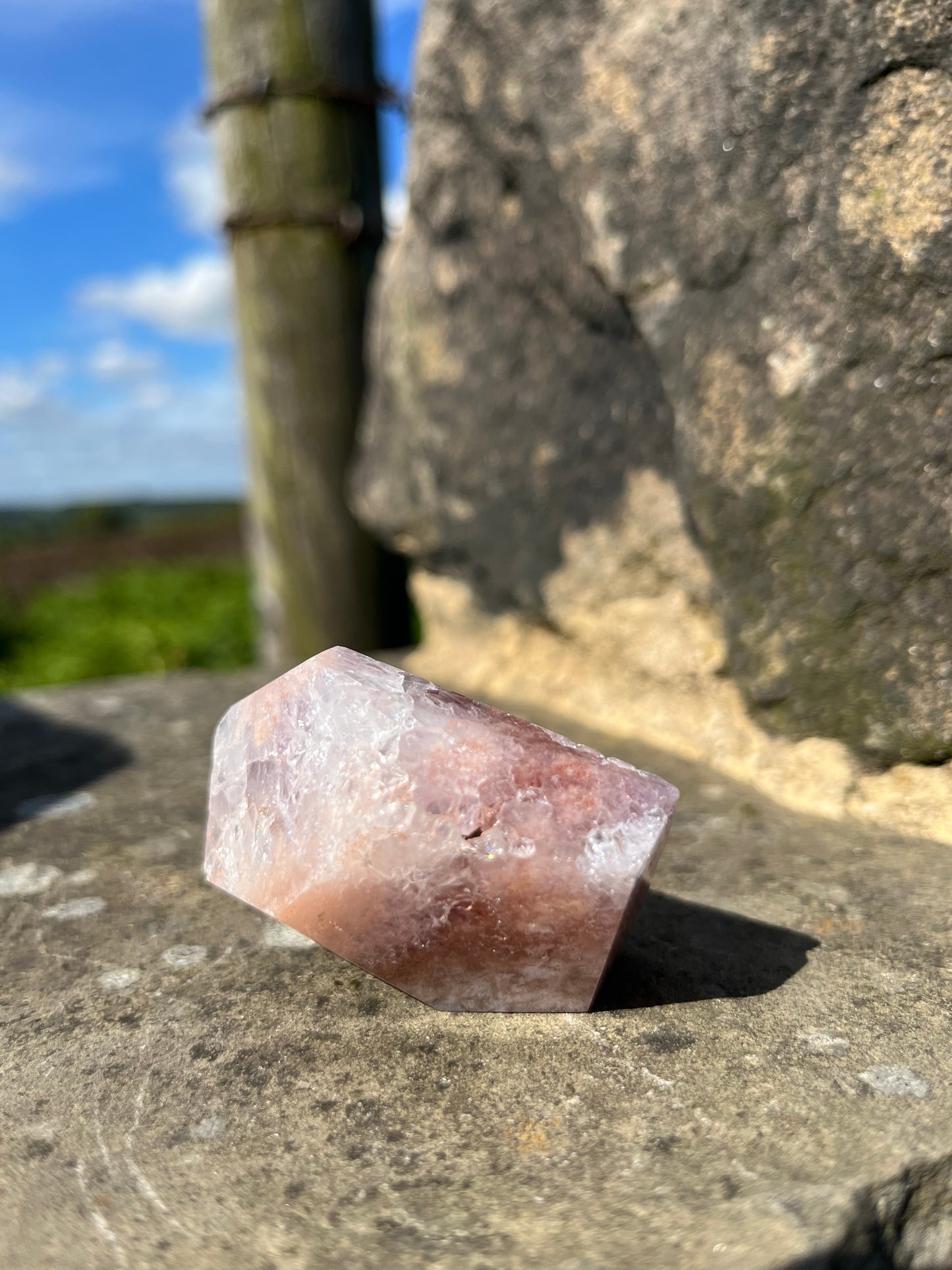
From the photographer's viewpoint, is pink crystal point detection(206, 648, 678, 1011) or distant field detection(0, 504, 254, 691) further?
distant field detection(0, 504, 254, 691)

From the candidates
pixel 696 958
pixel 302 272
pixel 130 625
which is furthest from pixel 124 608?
pixel 696 958

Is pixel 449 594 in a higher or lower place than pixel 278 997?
higher

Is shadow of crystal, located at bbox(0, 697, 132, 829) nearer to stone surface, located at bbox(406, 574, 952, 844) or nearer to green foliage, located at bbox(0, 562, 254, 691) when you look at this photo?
stone surface, located at bbox(406, 574, 952, 844)

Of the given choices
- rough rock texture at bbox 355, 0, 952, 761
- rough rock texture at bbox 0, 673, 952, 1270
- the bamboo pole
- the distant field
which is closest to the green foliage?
the distant field

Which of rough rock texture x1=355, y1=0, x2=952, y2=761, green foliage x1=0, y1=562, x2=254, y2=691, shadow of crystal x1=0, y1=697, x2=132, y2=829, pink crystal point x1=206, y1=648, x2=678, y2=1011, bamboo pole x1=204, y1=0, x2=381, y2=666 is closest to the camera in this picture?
pink crystal point x1=206, y1=648, x2=678, y2=1011

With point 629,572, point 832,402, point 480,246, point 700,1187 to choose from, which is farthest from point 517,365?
point 700,1187

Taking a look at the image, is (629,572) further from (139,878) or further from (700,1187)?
(700,1187)

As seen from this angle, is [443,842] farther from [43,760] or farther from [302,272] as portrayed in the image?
[302,272]
